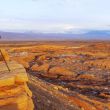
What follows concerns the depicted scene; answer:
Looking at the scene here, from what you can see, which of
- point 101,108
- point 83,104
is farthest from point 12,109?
point 101,108

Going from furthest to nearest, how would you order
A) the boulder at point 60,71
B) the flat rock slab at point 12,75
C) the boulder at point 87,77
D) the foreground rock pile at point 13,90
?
the boulder at point 60,71 → the boulder at point 87,77 → the flat rock slab at point 12,75 → the foreground rock pile at point 13,90

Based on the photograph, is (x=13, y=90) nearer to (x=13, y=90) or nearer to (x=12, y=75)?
(x=13, y=90)

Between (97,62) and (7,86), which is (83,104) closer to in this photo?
(7,86)

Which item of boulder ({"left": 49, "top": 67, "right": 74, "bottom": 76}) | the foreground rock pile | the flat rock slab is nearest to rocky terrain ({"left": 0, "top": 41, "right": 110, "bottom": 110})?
boulder ({"left": 49, "top": 67, "right": 74, "bottom": 76})

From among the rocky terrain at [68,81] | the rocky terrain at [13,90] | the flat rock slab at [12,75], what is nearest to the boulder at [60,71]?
the rocky terrain at [68,81]

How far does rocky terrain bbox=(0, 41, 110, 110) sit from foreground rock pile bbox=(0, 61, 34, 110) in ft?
7.74

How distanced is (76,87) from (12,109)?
999 inches

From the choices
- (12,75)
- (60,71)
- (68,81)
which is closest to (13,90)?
(12,75)

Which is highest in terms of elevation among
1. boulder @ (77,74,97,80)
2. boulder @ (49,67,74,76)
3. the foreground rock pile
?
the foreground rock pile

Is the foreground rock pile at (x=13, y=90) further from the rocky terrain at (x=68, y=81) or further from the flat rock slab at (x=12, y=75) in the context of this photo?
the rocky terrain at (x=68, y=81)

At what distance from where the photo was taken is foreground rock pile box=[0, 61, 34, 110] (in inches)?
624

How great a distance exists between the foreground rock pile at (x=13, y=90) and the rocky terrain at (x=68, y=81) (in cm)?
236

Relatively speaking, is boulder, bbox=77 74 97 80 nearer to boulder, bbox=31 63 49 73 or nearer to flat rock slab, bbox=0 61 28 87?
boulder, bbox=31 63 49 73

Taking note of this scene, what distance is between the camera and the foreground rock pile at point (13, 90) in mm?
15844
